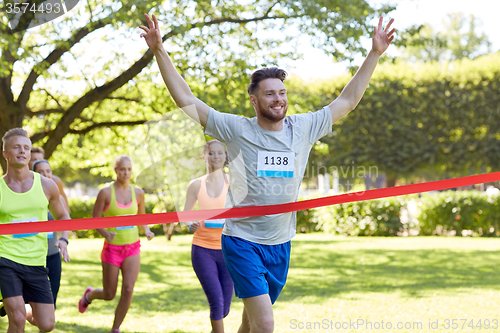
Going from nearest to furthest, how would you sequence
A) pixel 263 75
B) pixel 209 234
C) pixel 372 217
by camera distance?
pixel 263 75 < pixel 209 234 < pixel 372 217

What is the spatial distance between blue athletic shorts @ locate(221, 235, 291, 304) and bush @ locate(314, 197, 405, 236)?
13882 millimetres

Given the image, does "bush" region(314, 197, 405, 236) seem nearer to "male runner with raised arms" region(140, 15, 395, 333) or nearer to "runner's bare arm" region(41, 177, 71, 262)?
"runner's bare arm" region(41, 177, 71, 262)

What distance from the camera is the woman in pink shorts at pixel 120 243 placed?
18.8ft

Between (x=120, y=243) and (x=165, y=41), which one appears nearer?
(x=120, y=243)

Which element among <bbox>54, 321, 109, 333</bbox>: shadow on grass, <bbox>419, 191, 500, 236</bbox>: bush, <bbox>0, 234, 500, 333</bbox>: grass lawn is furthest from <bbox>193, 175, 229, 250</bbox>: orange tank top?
<bbox>419, 191, 500, 236</bbox>: bush

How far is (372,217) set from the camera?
56.6 ft

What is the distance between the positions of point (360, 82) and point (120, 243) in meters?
3.30

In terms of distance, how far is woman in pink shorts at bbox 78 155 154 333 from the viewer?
5.72 m

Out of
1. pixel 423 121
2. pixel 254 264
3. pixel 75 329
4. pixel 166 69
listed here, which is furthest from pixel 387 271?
pixel 423 121

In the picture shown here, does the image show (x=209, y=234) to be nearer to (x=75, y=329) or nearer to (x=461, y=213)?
(x=75, y=329)

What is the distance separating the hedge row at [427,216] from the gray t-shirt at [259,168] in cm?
1386

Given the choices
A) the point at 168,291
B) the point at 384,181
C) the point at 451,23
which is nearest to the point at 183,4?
the point at 168,291

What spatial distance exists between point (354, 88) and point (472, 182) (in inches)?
43.6

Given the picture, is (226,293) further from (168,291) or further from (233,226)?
(168,291)
